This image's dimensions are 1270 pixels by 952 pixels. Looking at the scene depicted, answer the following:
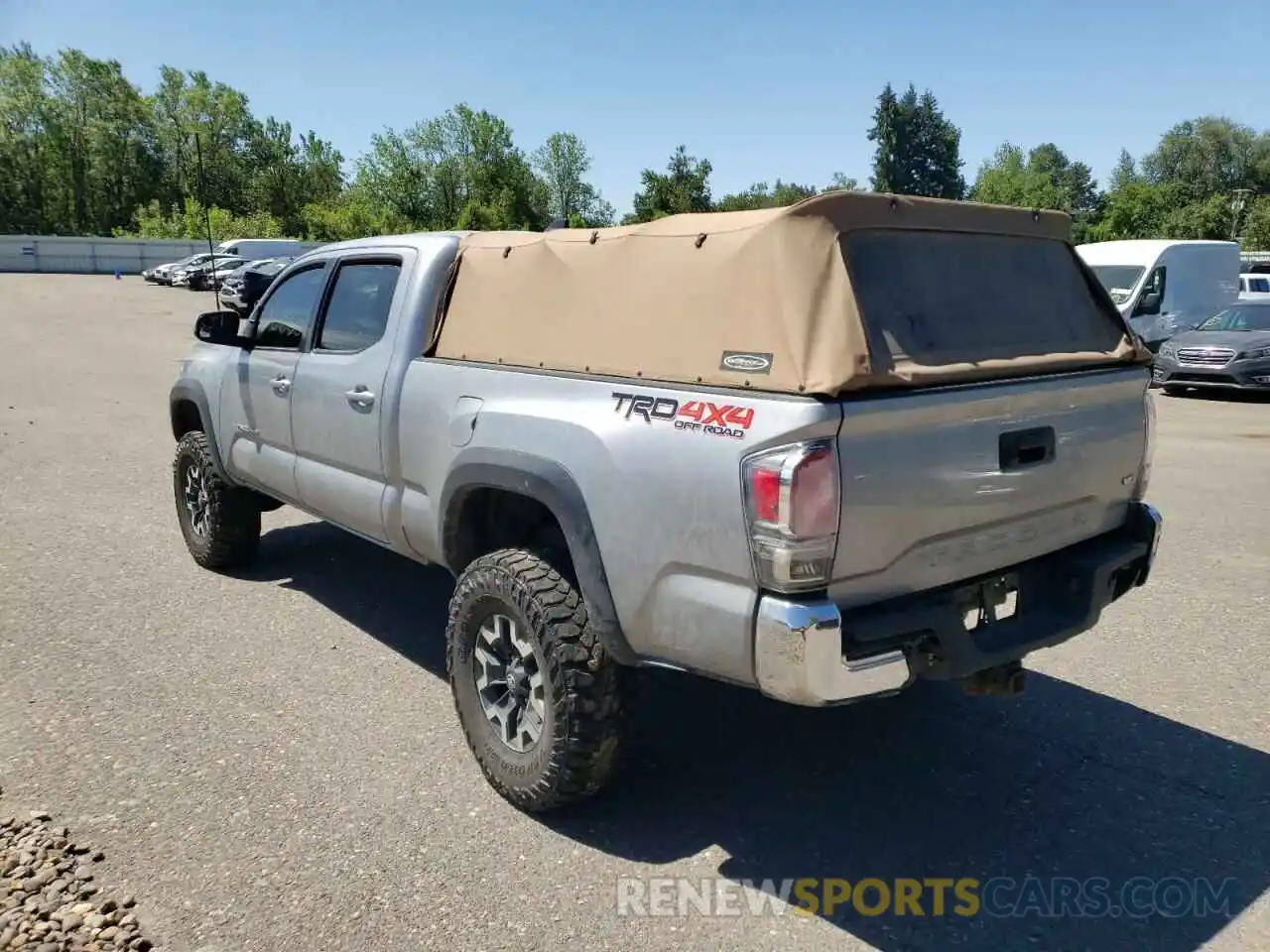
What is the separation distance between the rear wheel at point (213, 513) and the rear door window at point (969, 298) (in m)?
4.27

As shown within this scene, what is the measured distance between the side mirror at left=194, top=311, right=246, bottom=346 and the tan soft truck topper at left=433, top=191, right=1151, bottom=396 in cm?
208

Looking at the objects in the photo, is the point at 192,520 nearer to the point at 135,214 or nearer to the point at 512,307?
the point at 512,307

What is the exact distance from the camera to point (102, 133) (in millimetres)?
78375

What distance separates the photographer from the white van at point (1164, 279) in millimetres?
17734

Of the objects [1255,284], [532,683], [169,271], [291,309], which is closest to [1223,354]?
[1255,284]

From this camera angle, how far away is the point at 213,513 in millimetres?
5852

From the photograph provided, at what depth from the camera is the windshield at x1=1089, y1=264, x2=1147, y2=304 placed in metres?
17.7

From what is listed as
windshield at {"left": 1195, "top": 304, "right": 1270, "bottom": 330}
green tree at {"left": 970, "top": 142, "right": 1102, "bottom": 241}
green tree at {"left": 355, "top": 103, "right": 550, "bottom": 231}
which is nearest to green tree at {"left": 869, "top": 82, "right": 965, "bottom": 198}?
green tree at {"left": 970, "top": 142, "right": 1102, "bottom": 241}

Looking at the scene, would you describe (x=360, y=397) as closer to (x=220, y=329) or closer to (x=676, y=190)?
(x=220, y=329)

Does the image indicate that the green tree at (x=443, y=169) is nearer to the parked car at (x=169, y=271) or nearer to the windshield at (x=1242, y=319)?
the parked car at (x=169, y=271)

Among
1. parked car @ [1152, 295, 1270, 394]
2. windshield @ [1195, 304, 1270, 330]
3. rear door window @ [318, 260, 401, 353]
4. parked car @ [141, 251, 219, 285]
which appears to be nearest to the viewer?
rear door window @ [318, 260, 401, 353]

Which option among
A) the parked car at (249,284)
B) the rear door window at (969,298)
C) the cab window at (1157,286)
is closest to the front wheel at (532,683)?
the rear door window at (969,298)

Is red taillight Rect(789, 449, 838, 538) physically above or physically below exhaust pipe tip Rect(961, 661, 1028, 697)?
above

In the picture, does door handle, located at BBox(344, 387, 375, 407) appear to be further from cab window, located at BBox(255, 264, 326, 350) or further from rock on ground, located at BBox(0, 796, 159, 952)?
rock on ground, located at BBox(0, 796, 159, 952)
